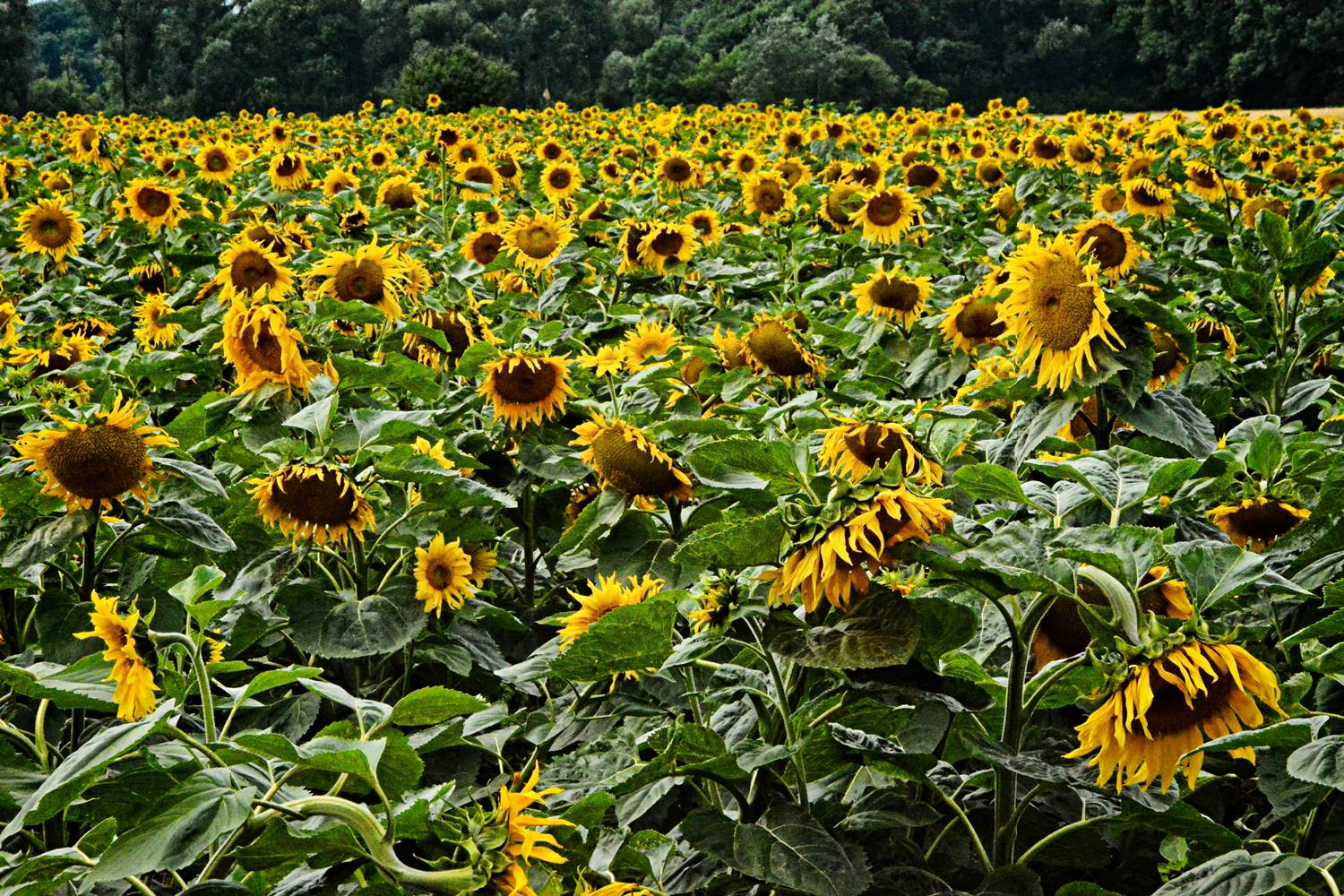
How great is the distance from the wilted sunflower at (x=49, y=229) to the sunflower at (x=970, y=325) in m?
4.44

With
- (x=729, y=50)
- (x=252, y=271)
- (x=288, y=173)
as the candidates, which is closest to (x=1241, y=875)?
(x=252, y=271)

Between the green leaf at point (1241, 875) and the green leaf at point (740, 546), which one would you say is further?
the green leaf at point (740, 546)

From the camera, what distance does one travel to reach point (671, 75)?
30.2 metres

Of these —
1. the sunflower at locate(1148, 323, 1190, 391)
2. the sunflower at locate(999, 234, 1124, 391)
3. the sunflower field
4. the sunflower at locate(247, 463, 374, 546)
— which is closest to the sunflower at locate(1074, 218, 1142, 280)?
the sunflower field

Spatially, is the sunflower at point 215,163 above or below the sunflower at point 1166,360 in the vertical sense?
above

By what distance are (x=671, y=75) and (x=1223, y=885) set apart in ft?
99.1

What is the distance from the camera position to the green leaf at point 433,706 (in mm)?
1543

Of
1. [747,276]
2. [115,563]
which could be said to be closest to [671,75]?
[747,276]

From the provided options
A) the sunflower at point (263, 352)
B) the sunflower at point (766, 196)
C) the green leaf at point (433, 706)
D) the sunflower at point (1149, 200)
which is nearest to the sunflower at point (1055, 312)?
the green leaf at point (433, 706)

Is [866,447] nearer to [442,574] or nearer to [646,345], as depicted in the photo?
[442,574]

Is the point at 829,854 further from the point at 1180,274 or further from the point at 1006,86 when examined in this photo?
the point at 1006,86

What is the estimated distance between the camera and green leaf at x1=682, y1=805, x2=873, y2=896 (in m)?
→ 1.45

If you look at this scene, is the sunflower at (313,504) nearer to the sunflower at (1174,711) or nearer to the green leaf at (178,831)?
the green leaf at (178,831)

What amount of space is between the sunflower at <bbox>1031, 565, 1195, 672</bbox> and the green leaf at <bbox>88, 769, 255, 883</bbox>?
2.96ft
